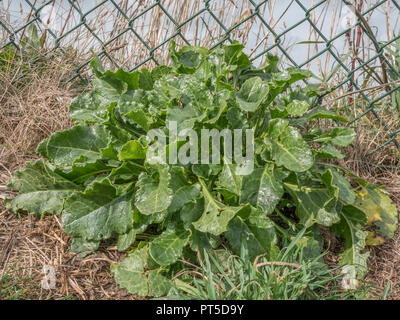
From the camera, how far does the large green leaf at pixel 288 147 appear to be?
1.57 meters

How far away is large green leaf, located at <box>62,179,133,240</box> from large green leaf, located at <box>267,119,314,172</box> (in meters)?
0.59

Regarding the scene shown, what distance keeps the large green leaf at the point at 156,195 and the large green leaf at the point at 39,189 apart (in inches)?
17.4

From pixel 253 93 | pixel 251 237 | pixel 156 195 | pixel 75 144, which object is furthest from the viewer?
pixel 75 144

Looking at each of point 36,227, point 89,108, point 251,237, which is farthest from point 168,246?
point 89,108

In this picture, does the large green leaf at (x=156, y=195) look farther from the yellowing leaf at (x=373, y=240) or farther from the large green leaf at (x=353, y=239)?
the yellowing leaf at (x=373, y=240)

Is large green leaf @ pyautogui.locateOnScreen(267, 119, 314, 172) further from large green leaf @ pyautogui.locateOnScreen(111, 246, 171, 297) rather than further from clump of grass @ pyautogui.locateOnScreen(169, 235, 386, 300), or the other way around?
large green leaf @ pyautogui.locateOnScreen(111, 246, 171, 297)

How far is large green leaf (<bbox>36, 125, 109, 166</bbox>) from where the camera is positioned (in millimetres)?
1884

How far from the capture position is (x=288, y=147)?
1633 mm

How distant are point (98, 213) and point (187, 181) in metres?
0.37

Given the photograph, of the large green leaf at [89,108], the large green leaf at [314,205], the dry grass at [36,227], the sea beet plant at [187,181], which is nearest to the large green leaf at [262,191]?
the sea beet plant at [187,181]

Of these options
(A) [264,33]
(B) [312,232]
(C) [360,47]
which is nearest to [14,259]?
(B) [312,232]

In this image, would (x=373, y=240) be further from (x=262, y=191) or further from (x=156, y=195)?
(x=156, y=195)

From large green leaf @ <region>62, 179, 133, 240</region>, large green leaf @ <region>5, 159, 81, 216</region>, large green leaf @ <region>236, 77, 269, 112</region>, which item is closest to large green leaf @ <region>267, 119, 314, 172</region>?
large green leaf @ <region>236, 77, 269, 112</region>

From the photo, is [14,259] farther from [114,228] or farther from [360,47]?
[360,47]
